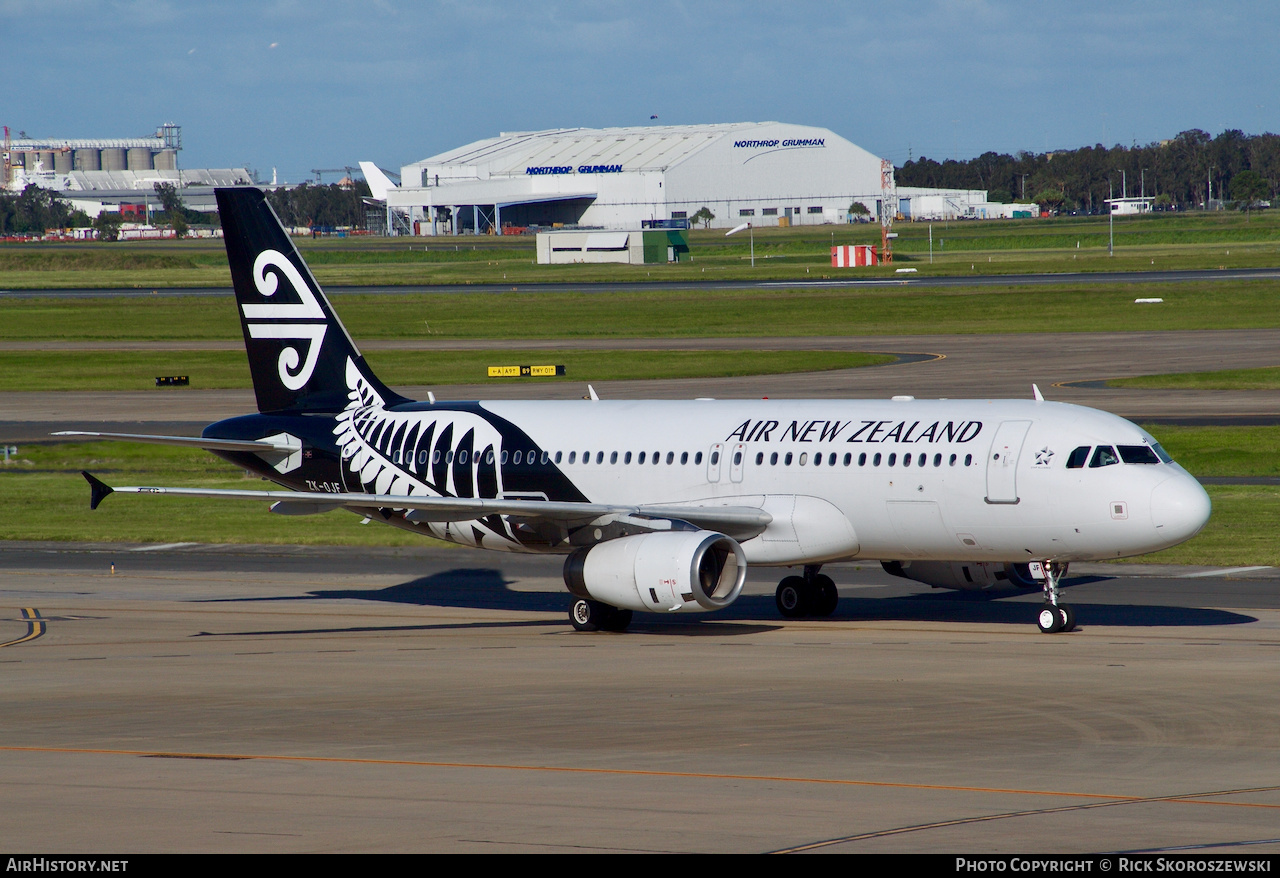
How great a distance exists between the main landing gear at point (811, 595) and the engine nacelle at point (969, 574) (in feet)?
4.32

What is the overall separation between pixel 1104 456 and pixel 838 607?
7.68m

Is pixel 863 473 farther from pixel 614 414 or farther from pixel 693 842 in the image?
pixel 693 842

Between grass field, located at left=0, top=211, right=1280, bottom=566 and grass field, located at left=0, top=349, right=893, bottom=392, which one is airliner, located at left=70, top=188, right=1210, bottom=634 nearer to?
grass field, located at left=0, top=211, right=1280, bottom=566

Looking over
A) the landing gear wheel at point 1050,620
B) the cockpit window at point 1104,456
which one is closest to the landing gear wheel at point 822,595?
the landing gear wheel at point 1050,620

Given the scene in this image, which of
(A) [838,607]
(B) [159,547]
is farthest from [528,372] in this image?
(A) [838,607]

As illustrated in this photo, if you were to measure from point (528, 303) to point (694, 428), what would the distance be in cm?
9779

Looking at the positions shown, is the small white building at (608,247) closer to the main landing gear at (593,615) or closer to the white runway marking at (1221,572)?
the white runway marking at (1221,572)

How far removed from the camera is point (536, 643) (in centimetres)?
2888

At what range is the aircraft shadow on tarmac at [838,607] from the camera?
30766 millimetres

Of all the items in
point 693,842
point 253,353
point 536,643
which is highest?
point 253,353

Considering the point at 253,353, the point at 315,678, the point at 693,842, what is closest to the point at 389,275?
the point at 253,353

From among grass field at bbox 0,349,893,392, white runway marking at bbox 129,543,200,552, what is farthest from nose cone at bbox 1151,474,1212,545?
grass field at bbox 0,349,893,392

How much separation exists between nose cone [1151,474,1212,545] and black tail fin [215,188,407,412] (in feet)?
54.7
